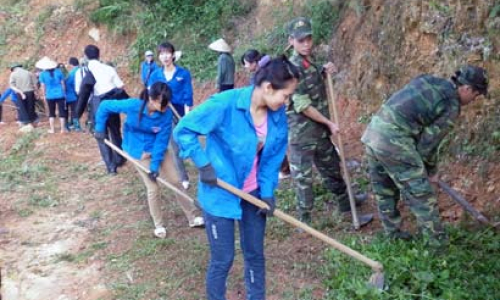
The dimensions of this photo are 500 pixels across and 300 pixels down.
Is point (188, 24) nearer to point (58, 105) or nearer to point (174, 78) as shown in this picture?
point (58, 105)

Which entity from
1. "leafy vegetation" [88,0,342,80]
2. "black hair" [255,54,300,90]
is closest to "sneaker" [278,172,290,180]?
"leafy vegetation" [88,0,342,80]

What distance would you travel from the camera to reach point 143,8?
14.2 metres

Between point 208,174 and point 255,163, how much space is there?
0.41m

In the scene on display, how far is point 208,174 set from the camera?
3.53 metres

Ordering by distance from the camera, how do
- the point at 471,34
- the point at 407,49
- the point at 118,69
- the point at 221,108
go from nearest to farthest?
the point at 221,108
the point at 471,34
the point at 407,49
the point at 118,69

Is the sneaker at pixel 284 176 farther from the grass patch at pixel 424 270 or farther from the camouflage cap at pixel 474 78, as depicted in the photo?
the camouflage cap at pixel 474 78

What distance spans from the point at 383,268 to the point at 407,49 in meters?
3.54

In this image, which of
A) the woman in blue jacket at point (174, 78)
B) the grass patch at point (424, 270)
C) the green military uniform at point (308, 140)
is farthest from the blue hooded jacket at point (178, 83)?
the grass patch at point (424, 270)

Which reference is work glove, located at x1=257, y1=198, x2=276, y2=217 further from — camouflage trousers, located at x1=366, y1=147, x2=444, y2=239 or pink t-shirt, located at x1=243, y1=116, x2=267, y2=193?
camouflage trousers, located at x1=366, y1=147, x2=444, y2=239

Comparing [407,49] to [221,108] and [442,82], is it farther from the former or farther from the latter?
[221,108]

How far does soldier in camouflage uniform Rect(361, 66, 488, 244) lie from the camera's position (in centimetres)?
431

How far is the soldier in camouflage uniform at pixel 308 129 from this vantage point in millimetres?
5125

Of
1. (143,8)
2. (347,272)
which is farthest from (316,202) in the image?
(143,8)

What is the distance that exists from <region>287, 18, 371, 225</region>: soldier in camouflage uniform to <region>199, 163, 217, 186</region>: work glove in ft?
5.98
